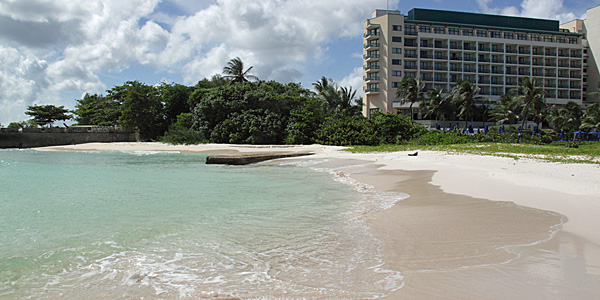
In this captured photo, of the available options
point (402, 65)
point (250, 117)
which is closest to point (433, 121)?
point (402, 65)

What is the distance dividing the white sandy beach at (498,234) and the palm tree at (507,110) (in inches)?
1839

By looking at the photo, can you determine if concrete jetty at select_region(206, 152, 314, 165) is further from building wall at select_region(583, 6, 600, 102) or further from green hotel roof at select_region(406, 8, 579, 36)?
building wall at select_region(583, 6, 600, 102)

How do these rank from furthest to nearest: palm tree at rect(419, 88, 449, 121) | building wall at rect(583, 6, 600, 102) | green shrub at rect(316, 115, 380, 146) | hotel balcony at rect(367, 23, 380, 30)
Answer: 1. building wall at rect(583, 6, 600, 102)
2. hotel balcony at rect(367, 23, 380, 30)
3. palm tree at rect(419, 88, 449, 121)
4. green shrub at rect(316, 115, 380, 146)

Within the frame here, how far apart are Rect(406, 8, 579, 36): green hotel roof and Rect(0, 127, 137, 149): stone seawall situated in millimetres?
50724

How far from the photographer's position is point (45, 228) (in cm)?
577

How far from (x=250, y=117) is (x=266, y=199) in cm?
2550

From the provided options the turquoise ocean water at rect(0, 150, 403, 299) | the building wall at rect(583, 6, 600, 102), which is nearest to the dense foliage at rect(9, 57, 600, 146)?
the turquoise ocean water at rect(0, 150, 403, 299)

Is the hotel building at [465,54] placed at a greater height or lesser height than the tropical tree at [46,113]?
greater

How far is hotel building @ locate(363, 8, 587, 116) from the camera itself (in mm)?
61969

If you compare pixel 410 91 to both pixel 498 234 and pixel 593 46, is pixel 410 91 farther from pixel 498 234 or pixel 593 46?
pixel 498 234

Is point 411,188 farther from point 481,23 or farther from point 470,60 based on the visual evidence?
point 481,23

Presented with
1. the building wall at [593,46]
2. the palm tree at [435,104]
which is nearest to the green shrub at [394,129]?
the palm tree at [435,104]

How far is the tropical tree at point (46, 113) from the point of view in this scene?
2101 inches

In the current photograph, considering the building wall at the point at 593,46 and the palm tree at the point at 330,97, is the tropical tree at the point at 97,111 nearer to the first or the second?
the palm tree at the point at 330,97
